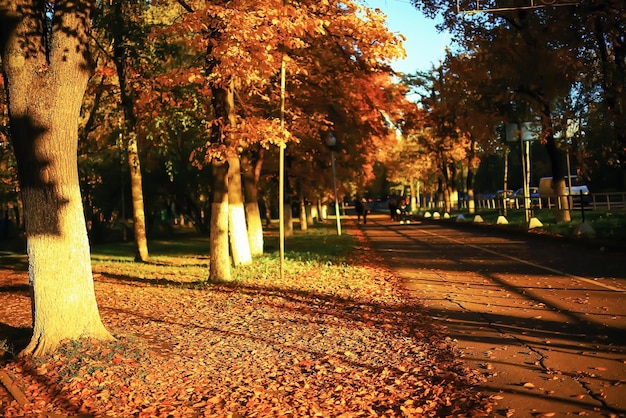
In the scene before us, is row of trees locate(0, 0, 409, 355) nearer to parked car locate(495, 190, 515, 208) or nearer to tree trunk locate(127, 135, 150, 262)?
tree trunk locate(127, 135, 150, 262)

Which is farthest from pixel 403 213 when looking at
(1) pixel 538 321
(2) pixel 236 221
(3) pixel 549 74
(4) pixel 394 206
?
(1) pixel 538 321

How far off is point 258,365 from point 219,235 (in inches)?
306

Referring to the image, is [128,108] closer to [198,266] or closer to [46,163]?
[198,266]

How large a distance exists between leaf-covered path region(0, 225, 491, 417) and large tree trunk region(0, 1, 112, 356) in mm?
500

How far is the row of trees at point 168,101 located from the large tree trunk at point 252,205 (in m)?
0.07

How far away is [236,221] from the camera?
17141mm

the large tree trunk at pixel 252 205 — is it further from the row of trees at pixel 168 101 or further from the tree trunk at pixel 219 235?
the tree trunk at pixel 219 235

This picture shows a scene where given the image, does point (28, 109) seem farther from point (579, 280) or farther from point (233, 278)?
point (579, 280)

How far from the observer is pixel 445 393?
19.7ft

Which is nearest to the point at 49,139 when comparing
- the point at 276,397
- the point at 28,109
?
the point at 28,109

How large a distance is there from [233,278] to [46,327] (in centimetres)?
756

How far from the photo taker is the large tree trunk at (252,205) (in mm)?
22219

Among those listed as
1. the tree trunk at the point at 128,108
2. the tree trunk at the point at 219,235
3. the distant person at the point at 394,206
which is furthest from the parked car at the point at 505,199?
the tree trunk at the point at 219,235

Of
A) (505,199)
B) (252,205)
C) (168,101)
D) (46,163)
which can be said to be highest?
(168,101)
